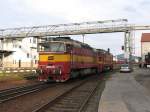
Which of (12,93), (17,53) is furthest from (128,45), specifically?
(12,93)

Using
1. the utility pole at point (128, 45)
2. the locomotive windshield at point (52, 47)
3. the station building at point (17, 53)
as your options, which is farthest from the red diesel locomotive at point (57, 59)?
the station building at point (17, 53)

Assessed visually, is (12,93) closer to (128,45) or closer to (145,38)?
(128,45)

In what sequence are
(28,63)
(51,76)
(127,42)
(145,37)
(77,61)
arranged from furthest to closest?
(145,37)
(28,63)
(127,42)
(77,61)
(51,76)

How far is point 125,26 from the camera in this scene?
6956 centimetres

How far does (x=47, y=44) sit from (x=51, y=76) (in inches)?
107

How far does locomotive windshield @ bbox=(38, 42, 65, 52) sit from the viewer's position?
95.9ft

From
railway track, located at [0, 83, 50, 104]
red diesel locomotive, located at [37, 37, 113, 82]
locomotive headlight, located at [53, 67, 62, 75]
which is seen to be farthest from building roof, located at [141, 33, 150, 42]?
railway track, located at [0, 83, 50, 104]

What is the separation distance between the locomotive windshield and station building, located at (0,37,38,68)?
56822 mm

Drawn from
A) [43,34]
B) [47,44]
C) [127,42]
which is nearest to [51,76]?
[47,44]

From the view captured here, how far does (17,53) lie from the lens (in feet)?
308

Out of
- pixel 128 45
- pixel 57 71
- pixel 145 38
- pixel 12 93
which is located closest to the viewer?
pixel 12 93

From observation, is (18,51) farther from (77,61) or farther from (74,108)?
(74,108)

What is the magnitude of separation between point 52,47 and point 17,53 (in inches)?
2583

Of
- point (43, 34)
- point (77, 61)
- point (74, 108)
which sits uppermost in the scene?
point (43, 34)
